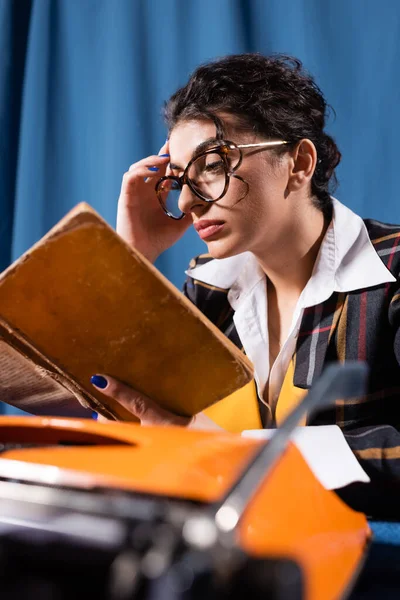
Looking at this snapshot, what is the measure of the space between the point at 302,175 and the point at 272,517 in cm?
85

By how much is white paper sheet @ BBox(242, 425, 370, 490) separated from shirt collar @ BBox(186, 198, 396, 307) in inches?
15.1

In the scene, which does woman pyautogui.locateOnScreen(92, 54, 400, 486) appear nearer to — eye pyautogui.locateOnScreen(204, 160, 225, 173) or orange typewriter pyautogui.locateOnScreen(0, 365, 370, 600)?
eye pyautogui.locateOnScreen(204, 160, 225, 173)

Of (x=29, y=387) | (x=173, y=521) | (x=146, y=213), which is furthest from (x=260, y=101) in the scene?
(x=173, y=521)

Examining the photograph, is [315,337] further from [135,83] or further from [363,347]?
[135,83]

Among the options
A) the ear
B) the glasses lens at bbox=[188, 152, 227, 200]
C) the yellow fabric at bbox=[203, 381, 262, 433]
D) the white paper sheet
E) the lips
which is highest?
the glasses lens at bbox=[188, 152, 227, 200]

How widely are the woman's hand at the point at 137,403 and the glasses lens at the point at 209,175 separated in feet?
1.31

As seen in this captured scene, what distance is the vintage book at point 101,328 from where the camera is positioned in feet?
1.92

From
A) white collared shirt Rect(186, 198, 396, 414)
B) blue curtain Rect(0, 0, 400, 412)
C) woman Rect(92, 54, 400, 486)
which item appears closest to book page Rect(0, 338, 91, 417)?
woman Rect(92, 54, 400, 486)

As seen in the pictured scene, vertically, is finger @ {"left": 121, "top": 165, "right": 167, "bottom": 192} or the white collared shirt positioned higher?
finger @ {"left": 121, "top": 165, "right": 167, "bottom": 192}

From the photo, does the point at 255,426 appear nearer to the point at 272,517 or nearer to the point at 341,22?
the point at 272,517

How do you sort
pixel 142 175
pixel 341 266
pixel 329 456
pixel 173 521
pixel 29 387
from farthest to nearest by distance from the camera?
pixel 142 175, pixel 341 266, pixel 29 387, pixel 329 456, pixel 173 521

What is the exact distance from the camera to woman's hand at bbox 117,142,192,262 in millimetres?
1251

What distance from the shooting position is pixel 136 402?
2.37ft

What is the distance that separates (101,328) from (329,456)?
0.27 meters
